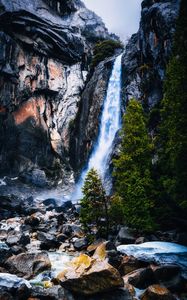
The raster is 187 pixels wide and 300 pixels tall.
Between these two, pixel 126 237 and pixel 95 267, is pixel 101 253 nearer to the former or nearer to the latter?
pixel 126 237

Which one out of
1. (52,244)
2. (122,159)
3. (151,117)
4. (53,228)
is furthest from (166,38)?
(52,244)

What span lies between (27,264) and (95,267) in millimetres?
5300

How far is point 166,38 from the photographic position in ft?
139

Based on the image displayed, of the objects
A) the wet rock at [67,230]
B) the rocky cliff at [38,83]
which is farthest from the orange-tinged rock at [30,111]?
the wet rock at [67,230]

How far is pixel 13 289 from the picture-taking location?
43.8 ft

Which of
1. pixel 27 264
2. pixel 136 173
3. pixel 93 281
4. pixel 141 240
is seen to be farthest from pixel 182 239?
pixel 27 264

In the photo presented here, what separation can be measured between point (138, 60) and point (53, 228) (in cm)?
3436

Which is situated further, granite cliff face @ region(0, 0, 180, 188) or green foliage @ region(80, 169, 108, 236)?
granite cliff face @ region(0, 0, 180, 188)

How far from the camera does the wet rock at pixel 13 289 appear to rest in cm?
1273

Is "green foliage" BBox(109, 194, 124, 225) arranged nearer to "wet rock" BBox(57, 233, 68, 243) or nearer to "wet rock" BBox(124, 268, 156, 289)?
"wet rock" BBox(57, 233, 68, 243)

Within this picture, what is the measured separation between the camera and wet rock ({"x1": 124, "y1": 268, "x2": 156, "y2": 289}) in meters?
15.1

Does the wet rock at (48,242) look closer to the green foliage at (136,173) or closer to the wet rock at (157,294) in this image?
the green foliage at (136,173)

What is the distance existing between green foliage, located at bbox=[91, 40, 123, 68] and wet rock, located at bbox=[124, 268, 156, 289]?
59352 millimetres

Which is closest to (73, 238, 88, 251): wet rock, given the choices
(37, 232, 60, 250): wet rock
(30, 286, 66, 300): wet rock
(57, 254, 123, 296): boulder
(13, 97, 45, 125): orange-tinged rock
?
(37, 232, 60, 250): wet rock
